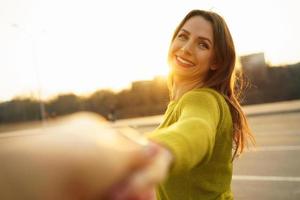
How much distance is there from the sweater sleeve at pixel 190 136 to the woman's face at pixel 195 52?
0.34m

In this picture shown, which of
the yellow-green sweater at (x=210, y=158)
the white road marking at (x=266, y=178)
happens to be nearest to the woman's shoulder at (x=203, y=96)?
the yellow-green sweater at (x=210, y=158)

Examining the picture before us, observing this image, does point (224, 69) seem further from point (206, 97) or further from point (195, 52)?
point (206, 97)

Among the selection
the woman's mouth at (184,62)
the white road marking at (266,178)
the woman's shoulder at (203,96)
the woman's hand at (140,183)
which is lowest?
the white road marking at (266,178)

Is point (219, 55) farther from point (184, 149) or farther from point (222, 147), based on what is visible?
point (184, 149)

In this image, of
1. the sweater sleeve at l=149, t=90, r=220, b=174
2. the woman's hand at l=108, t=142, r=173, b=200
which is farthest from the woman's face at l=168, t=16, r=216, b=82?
the woman's hand at l=108, t=142, r=173, b=200

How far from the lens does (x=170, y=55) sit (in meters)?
1.90

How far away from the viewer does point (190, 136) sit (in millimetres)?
916

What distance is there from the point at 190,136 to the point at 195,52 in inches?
32.5

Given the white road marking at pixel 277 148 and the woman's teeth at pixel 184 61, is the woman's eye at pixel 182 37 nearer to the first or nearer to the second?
the woman's teeth at pixel 184 61

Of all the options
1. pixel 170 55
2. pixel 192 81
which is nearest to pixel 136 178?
pixel 192 81

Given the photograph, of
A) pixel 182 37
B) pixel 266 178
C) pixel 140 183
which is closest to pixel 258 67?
pixel 266 178

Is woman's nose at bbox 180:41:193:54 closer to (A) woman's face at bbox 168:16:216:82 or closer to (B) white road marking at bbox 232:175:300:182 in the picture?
(A) woman's face at bbox 168:16:216:82

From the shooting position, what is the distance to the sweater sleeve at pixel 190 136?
76 cm

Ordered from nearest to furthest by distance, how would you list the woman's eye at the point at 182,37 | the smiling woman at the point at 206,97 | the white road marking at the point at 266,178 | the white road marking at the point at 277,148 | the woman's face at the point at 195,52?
1. the smiling woman at the point at 206,97
2. the woman's face at the point at 195,52
3. the woman's eye at the point at 182,37
4. the white road marking at the point at 266,178
5. the white road marking at the point at 277,148
